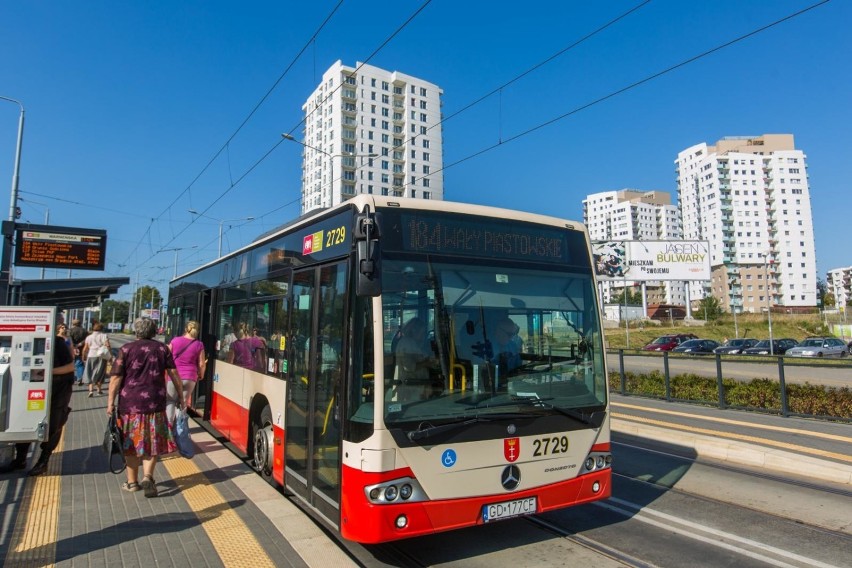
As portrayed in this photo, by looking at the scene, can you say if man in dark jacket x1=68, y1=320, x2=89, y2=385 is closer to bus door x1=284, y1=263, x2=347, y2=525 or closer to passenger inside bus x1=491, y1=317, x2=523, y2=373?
bus door x1=284, y1=263, x2=347, y2=525

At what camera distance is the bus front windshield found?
4301 mm

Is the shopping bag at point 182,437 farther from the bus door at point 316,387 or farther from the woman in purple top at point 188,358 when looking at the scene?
the bus door at point 316,387

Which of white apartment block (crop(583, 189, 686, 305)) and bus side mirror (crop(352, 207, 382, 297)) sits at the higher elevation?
white apartment block (crop(583, 189, 686, 305))

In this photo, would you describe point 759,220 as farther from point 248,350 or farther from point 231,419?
point 248,350

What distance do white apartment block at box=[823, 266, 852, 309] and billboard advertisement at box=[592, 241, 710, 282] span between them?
149052 millimetres

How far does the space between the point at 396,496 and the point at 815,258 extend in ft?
482

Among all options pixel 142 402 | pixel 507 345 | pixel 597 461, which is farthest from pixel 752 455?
pixel 142 402

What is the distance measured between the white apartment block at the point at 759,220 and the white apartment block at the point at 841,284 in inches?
2171

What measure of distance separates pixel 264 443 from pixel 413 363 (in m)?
3.21

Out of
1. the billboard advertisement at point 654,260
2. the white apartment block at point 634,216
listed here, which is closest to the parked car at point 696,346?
the billboard advertisement at point 654,260

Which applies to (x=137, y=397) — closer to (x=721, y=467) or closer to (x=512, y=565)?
(x=512, y=565)

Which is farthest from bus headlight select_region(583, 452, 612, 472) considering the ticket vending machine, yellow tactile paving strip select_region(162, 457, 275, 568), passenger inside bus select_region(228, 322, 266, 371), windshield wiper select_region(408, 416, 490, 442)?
the ticket vending machine

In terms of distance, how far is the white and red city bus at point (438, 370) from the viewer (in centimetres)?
418

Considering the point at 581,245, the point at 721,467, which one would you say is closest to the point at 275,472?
the point at 581,245
